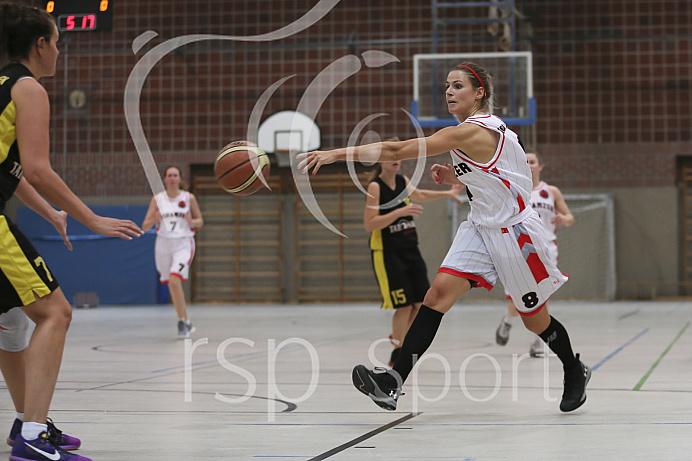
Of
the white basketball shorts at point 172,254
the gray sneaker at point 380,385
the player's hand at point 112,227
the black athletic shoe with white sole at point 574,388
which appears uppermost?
the player's hand at point 112,227

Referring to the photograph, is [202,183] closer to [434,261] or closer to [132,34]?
[132,34]

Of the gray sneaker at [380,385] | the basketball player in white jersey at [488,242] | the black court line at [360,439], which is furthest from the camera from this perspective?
the basketball player in white jersey at [488,242]

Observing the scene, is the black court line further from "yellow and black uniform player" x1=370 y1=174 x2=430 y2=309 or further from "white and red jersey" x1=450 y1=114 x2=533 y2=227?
"yellow and black uniform player" x1=370 y1=174 x2=430 y2=309

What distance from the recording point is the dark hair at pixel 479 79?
442 cm

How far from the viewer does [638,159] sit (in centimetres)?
1722

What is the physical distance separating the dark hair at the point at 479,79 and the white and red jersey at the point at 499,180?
0.21 m

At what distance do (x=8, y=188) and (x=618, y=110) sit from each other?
15656mm

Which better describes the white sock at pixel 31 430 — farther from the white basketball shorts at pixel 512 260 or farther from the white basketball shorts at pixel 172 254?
the white basketball shorts at pixel 172 254

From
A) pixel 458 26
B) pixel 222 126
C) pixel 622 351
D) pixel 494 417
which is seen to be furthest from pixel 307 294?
pixel 494 417

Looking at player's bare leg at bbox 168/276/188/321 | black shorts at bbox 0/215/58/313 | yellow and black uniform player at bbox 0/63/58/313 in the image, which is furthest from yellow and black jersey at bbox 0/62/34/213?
player's bare leg at bbox 168/276/188/321

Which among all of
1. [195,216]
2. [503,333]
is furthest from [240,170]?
[195,216]

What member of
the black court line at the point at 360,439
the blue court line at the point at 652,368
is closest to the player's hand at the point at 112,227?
the black court line at the point at 360,439

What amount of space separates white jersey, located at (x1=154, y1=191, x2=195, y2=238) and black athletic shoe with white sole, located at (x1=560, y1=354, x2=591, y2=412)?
6.30m

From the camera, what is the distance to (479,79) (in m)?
4.44
